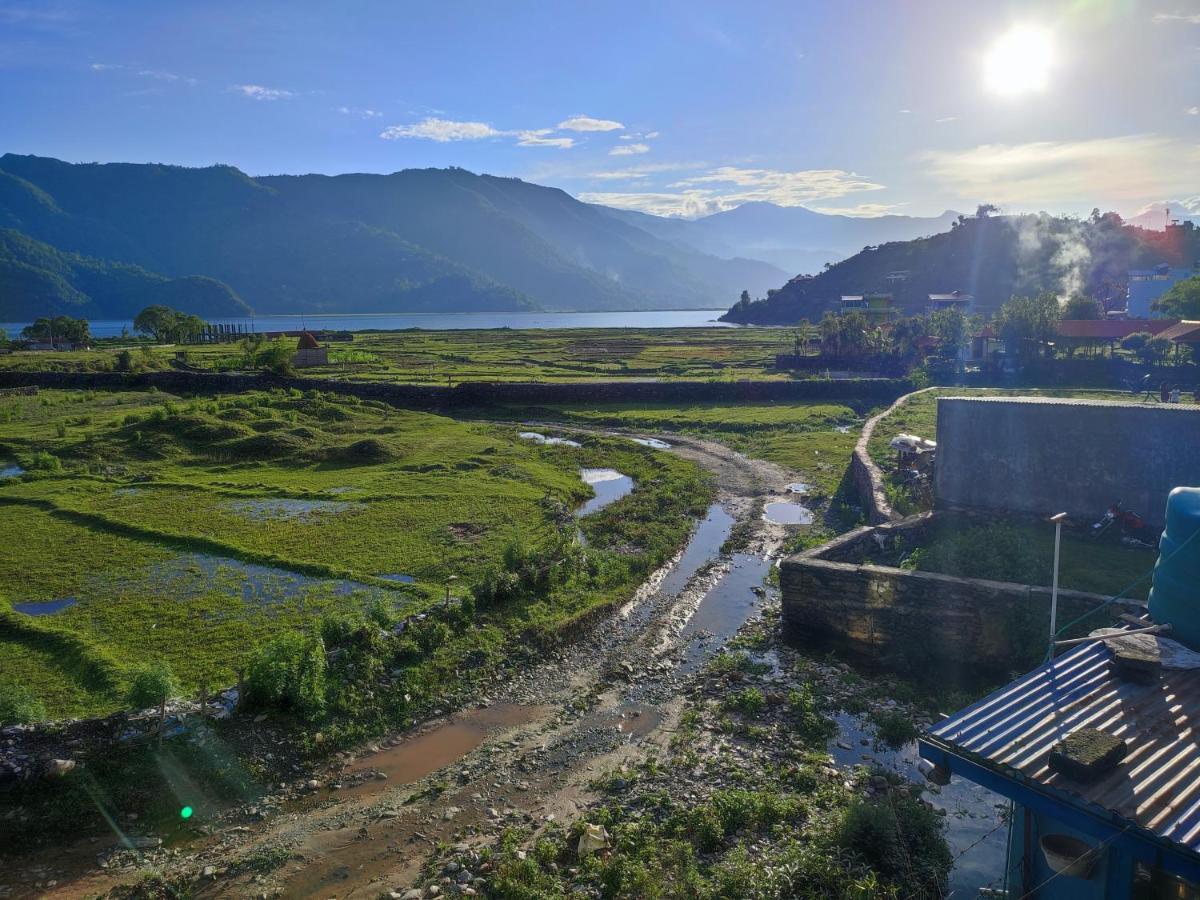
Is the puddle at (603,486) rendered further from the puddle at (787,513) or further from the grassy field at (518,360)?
the grassy field at (518,360)

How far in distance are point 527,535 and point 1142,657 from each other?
60.2ft

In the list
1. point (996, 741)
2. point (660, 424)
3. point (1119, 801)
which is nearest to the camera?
point (1119, 801)

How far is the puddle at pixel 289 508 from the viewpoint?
26609 millimetres

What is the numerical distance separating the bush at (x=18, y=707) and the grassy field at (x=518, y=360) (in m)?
52.1

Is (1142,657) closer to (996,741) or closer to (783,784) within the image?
(996,741)

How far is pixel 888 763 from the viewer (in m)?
12.5

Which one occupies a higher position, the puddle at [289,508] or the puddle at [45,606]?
the puddle at [289,508]

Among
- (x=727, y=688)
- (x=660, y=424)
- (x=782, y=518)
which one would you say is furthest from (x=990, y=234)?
(x=727, y=688)

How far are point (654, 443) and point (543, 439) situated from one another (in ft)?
23.1

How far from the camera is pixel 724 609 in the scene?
779 inches

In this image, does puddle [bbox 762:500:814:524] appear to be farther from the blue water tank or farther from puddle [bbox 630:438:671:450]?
the blue water tank

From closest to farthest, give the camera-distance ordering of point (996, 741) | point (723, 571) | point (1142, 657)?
point (996, 741)
point (1142, 657)
point (723, 571)

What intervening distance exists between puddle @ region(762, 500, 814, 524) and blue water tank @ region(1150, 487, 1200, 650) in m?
18.2

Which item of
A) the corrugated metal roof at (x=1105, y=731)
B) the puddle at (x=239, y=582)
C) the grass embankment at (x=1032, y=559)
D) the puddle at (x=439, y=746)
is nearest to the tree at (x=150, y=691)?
the puddle at (x=439, y=746)
